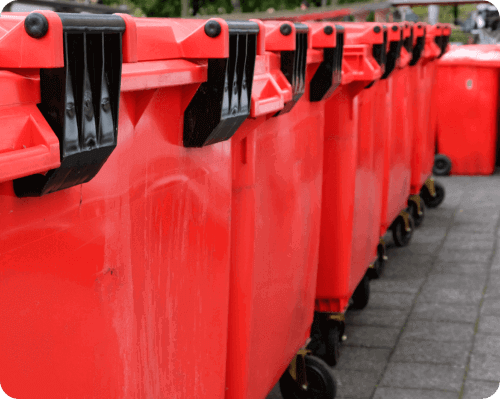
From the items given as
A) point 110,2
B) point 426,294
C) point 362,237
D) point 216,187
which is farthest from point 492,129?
point 110,2

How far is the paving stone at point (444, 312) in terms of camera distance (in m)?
4.50

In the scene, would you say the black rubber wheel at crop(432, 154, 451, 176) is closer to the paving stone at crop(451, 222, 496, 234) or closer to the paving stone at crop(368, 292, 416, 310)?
the paving stone at crop(451, 222, 496, 234)

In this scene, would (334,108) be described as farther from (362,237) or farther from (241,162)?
(241,162)

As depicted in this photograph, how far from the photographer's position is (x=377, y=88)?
14.4 feet

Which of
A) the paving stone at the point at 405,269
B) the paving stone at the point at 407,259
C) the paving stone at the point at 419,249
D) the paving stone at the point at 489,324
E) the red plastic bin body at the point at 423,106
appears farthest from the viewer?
the red plastic bin body at the point at 423,106

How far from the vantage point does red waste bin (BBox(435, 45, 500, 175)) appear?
882 cm

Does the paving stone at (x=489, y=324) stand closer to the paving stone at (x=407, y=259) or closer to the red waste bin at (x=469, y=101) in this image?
the paving stone at (x=407, y=259)

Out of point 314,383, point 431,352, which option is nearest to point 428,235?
point 431,352

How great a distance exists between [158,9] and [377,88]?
25.5 m

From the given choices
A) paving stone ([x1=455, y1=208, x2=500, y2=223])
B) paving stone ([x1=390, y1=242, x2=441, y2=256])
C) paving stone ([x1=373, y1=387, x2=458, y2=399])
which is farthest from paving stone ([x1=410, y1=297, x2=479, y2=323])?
paving stone ([x1=455, y1=208, x2=500, y2=223])

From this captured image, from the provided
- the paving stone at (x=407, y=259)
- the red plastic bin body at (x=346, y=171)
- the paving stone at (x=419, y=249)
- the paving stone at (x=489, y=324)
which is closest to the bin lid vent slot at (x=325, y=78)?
the red plastic bin body at (x=346, y=171)

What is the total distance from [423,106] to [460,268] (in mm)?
1850

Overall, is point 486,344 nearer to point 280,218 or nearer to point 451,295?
point 451,295

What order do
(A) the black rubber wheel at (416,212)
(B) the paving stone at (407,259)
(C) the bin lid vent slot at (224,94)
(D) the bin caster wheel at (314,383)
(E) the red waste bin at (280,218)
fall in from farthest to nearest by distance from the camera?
(A) the black rubber wheel at (416,212), (B) the paving stone at (407,259), (D) the bin caster wheel at (314,383), (E) the red waste bin at (280,218), (C) the bin lid vent slot at (224,94)
